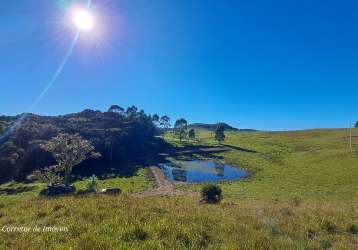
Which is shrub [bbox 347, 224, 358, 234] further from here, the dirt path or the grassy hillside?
the dirt path

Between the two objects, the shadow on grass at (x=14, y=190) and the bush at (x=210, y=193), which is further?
the shadow on grass at (x=14, y=190)

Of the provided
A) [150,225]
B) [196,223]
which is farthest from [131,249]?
[196,223]

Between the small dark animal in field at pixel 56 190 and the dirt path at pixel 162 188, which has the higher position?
the small dark animal in field at pixel 56 190

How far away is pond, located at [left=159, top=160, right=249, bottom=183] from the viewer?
66.5m

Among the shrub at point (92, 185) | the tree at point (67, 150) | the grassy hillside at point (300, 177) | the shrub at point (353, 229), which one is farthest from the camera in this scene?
the grassy hillside at point (300, 177)

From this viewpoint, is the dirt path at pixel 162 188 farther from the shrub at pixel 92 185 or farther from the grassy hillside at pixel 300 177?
the grassy hillside at pixel 300 177

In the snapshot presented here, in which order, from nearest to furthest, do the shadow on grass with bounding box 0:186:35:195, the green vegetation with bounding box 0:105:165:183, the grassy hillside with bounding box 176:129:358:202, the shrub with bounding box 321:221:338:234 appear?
the shrub with bounding box 321:221:338:234, the grassy hillside with bounding box 176:129:358:202, the shadow on grass with bounding box 0:186:35:195, the green vegetation with bounding box 0:105:165:183

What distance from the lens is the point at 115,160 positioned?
88688 millimetres

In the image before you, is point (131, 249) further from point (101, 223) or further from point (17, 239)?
point (17, 239)

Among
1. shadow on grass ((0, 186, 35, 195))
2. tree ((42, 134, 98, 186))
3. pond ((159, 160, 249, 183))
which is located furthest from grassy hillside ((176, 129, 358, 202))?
shadow on grass ((0, 186, 35, 195))

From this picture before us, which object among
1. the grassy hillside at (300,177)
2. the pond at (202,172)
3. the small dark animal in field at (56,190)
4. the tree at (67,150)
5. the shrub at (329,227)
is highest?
the tree at (67,150)

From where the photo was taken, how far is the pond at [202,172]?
66.5 metres

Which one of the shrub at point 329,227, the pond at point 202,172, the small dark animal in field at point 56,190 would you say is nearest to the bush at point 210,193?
the small dark animal in field at point 56,190

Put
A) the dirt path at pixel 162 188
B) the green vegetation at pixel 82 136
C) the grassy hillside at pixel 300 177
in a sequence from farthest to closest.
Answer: the green vegetation at pixel 82 136 < the grassy hillside at pixel 300 177 < the dirt path at pixel 162 188
